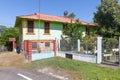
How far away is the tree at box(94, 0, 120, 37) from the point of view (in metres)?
23.2

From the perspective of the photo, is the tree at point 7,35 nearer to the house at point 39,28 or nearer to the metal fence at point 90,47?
the house at point 39,28

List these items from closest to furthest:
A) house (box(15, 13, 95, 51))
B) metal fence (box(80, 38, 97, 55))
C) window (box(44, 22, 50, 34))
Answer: metal fence (box(80, 38, 97, 55)), house (box(15, 13, 95, 51)), window (box(44, 22, 50, 34))

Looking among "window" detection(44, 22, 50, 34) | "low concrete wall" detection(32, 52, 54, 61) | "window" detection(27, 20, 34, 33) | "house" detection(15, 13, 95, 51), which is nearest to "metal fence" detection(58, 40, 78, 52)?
"low concrete wall" detection(32, 52, 54, 61)

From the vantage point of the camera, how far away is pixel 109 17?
942 inches

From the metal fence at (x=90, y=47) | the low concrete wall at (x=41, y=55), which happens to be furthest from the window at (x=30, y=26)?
the metal fence at (x=90, y=47)

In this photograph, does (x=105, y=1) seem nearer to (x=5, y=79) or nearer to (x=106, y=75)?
(x=106, y=75)

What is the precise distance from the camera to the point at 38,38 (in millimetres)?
22078

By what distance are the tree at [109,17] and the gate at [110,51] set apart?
11.3 metres

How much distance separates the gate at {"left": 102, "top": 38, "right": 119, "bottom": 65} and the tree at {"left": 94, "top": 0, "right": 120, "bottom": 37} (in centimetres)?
1126

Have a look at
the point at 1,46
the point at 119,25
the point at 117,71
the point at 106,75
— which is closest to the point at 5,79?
the point at 106,75

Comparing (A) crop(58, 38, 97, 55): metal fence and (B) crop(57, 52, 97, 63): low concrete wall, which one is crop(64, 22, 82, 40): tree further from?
(B) crop(57, 52, 97, 63): low concrete wall

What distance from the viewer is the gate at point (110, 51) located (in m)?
12.2

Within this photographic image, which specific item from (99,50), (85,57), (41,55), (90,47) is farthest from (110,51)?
(41,55)

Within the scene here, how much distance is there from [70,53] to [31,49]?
394 cm
